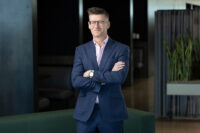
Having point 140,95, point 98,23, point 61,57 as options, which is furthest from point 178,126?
point 98,23

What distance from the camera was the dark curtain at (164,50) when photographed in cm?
489

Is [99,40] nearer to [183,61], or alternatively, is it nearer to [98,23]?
[98,23]

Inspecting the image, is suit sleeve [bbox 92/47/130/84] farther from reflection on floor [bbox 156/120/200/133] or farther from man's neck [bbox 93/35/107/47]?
reflection on floor [bbox 156/120/200/133]

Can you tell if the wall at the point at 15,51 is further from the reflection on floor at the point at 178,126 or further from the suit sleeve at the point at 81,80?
the reflection on floor at the point at 178,126

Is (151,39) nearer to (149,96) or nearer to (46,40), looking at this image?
(149,96)

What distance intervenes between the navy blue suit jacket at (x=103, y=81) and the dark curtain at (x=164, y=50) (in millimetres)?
3074

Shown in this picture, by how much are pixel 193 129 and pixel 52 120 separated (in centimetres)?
267

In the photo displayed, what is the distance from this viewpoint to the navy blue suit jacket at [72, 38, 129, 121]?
1.89 meters

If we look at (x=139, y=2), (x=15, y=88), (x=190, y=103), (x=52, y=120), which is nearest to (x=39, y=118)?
(x=52, y=120)

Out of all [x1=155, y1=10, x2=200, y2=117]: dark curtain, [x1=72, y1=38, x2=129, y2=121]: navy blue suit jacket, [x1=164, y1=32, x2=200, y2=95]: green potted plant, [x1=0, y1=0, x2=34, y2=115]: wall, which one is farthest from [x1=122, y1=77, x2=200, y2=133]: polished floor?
[x1=72, y1=38, x2=129, y2=121]: navy blue suit jacket

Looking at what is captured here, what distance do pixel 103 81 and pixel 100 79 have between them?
2 centimetres

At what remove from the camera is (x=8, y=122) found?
2.40 metres

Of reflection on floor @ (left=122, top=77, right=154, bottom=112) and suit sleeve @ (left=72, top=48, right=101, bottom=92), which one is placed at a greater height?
suit sleeve @ (left=72, top=48, right=101, bottom=92)

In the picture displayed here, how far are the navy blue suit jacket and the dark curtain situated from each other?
3.07 m
